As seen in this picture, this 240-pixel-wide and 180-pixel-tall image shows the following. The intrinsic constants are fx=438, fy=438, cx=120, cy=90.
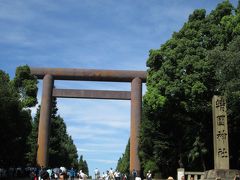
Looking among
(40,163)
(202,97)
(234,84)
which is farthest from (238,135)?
(40,163)

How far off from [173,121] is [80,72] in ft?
44.0

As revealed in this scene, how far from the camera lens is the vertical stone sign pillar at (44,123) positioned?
136ft

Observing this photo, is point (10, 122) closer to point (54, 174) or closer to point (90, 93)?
point (54, 174)

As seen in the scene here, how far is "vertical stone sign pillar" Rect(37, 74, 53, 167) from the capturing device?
41.3 metres

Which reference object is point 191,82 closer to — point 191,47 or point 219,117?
point 191,47

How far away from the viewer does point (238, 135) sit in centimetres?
2811

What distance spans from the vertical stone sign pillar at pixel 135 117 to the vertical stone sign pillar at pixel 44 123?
800cm

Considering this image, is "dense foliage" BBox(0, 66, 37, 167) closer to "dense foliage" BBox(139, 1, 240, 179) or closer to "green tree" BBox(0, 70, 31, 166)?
"green tree" BBox(0, 70, 31, 166)

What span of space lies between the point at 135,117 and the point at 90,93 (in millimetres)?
4848

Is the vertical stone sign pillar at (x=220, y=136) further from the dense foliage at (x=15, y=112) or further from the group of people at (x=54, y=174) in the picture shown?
the dense foliage at (x=15, y=112)

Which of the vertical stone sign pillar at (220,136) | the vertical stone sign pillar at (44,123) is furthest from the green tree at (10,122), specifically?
the vertical stone sign pillar at (220,136)

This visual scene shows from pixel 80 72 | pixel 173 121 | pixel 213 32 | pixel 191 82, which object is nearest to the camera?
pixel 191 82

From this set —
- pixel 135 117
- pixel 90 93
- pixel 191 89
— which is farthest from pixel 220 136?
pixel 90 93

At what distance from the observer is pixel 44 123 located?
41781 millimetres
